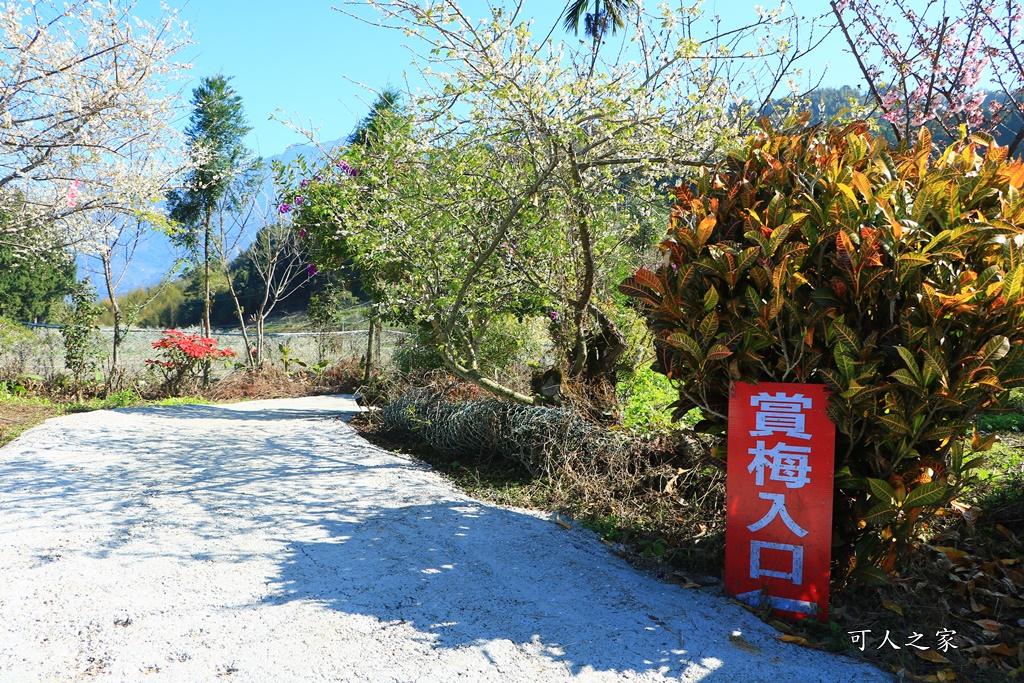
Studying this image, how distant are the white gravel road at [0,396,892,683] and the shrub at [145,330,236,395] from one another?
17.6 feet

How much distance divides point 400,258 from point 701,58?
8.00 ft

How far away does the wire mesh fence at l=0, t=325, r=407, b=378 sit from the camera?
9.47 m

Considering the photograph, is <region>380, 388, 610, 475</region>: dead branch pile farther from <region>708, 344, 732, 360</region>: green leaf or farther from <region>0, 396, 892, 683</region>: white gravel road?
<region>708, 344, 732, 360</region>: green leaf

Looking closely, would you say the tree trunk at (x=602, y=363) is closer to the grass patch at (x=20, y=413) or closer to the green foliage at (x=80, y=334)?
the grass patch at (x=20, y=413)

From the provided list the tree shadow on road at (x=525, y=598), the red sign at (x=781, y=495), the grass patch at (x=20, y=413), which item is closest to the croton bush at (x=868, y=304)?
the red sign at (x=781, y=495)

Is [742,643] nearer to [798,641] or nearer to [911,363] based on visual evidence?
[798,641]

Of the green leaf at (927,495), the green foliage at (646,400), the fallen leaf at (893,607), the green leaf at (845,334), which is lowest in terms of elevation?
the fallen leaf at (893,607)

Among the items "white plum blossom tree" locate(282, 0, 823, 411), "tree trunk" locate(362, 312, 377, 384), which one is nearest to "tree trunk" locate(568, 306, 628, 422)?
"white plum blossom tree" locate(282, 0, 823, 411)

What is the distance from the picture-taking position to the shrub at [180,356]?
9.45 metres

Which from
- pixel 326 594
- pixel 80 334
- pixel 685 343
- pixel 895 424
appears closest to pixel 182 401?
pixel 80 334

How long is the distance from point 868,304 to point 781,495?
0.84m

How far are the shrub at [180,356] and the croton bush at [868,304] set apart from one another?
813cm

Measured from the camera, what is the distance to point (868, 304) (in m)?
2.70

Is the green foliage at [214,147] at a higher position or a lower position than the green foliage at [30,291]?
higher
